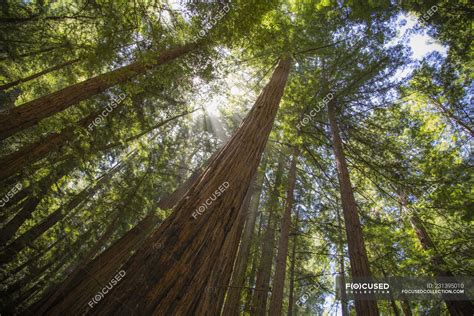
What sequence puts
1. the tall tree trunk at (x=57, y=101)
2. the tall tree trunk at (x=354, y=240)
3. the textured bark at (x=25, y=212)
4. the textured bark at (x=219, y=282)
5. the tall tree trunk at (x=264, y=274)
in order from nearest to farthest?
the textured bark at (x=219, y=282), the tall tree trunk at (x=57, y=101), the tall tree trunk at (x=354, y=240), the textured bark at (x=25, y=212), the tall tree trunk at (x=264, y=274)

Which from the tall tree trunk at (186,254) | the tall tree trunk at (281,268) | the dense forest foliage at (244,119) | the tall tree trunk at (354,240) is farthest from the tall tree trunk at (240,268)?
the tall tree trunk at (354,240)

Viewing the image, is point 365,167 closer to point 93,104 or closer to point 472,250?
point 472,250

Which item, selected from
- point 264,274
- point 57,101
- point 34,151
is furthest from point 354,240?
point 34,151

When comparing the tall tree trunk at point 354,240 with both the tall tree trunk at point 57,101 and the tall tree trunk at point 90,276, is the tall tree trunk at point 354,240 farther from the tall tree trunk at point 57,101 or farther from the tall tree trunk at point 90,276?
the tall tree trunk at point 57,101

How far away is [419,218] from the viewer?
19.1 feet

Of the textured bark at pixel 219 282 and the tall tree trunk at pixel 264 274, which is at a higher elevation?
the tall tree trunk at pixel 264 274

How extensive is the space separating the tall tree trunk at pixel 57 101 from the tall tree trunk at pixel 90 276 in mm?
2334

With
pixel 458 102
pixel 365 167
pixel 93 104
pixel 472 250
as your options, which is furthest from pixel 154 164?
pixel 458 102

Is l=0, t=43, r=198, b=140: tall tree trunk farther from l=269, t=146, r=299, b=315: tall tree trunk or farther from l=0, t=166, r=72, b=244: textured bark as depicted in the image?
l=269, t=146, r=299, b=315: tall tree trunk

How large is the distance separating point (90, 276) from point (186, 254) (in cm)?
231

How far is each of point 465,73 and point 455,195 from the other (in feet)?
15.5

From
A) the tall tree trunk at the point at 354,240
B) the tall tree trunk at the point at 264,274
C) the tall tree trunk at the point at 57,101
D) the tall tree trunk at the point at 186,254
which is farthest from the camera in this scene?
the tall tree trunk at the point at 264,274

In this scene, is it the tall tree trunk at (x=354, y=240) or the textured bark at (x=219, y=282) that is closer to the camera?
the textured bark at (x=219, y=282)

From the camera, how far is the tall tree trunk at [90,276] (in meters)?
3.80
